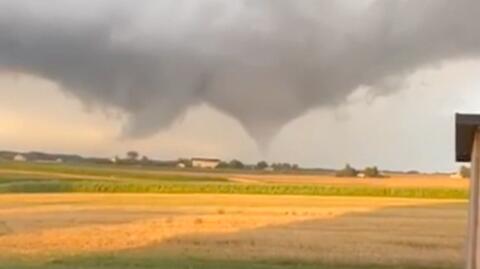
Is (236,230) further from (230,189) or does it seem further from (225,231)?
(230,189)

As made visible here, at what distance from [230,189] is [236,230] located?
4626 cm

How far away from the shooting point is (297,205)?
67500mm

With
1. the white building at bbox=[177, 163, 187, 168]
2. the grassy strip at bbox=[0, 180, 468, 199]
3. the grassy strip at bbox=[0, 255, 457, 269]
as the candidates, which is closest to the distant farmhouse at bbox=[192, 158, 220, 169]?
the white building at bbox=[177, 163, 187, 168]

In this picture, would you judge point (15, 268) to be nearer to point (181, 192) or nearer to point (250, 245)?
point (250, 245)

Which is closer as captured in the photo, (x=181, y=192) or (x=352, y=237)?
(x=352, y=237)

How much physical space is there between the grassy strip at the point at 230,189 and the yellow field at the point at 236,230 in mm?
16212

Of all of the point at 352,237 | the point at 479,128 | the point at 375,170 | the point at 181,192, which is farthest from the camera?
the point at 375,170

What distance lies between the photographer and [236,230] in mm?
43938

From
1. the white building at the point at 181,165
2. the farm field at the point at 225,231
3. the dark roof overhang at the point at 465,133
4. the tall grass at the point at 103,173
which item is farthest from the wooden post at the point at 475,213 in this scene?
the white building at the point at 181,165

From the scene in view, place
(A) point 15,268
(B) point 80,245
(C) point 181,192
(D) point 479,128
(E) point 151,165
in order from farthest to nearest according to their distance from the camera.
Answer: (E) point 151,165
(C) point 181,192
(B) point 80,245
(A) point 15,268
(D) point 479,128

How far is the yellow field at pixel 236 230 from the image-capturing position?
32438 millimetres

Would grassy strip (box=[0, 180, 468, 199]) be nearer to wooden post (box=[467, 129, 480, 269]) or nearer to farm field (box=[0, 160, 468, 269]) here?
farm field (box=[0, 160, 468, 269])

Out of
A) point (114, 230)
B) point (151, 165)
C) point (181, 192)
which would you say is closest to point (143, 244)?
point (114, 230)

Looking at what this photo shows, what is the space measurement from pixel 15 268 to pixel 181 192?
201 ft
